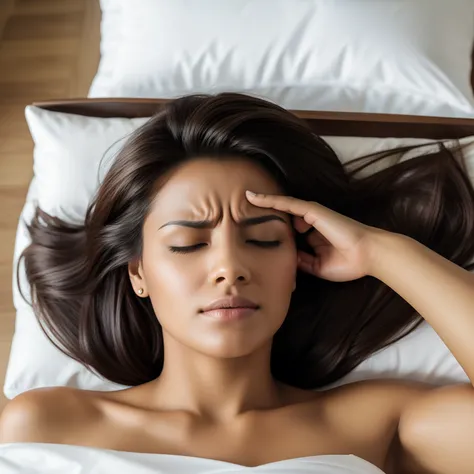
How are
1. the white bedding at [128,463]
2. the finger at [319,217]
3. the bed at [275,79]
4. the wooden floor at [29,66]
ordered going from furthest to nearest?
the wooden floor at [29,66], the bed at [275,79], the finger at [319,217], the white bedding at [128,463]

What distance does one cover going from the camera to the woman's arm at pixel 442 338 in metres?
1.22

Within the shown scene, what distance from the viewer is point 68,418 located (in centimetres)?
131

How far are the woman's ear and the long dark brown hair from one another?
22mm

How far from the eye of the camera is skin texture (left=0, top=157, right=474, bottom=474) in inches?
47.8

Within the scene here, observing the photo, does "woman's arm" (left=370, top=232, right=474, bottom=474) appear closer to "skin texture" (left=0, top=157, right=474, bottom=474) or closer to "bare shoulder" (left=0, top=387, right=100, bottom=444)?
"skin texture" (left=0, top=157, right=474, bottom=474)

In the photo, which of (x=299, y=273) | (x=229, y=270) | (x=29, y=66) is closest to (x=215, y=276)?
(x=229, y=270)

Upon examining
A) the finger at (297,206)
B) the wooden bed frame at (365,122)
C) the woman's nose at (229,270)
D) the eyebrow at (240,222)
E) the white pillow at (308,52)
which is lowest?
the woman's nose at (229,270)

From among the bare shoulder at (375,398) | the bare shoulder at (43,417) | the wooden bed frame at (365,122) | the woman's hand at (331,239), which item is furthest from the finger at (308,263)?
the bare shoulder at (43,417)

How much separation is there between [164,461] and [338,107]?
3.37 feet

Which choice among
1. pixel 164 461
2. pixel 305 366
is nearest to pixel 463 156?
pixel 305 366

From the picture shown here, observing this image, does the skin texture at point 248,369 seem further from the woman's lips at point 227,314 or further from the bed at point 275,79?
the bed at point 275,79

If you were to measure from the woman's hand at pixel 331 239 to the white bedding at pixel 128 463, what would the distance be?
37 cm

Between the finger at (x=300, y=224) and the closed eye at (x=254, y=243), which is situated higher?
the finger at (x=300, y=224)

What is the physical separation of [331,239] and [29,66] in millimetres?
1649
